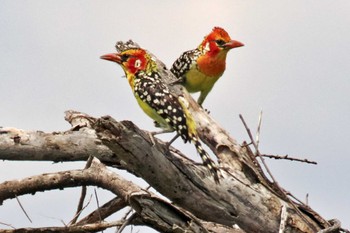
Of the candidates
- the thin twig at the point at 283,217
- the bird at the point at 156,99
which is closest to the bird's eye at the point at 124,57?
the bird at the point at 156,99

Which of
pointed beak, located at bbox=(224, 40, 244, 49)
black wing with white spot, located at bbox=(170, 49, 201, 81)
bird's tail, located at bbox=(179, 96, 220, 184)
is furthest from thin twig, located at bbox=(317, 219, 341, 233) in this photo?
black wing with white spot, located at bbox=(170, 49, 201, 81)

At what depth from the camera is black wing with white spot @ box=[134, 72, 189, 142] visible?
7848 millimetres

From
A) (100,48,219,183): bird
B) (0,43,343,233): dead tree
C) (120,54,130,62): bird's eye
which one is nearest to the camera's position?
(0,43,343,233): dead tree

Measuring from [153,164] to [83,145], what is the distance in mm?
1335

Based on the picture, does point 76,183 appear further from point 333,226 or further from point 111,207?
point 333,226

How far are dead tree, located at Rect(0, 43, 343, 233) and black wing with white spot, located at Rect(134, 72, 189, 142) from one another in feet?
1.11

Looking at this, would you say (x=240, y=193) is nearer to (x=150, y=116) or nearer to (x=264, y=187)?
(x=264, y=187)

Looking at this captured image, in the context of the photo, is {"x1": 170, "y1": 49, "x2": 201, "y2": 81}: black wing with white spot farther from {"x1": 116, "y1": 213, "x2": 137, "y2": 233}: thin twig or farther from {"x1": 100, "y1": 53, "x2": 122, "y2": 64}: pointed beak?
{"x1": 116, "y1": 213, "x2": 137, "y2": 233}: thin twig

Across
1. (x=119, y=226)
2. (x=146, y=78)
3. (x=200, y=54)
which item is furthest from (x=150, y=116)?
(x=200, y=54)

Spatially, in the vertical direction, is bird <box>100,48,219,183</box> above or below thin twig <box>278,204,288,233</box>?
above

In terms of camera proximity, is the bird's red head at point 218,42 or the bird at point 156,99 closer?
the bird at point 156,99

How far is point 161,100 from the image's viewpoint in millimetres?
8164

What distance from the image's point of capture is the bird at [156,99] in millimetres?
7805

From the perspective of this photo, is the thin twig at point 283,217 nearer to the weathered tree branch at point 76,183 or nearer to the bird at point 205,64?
the weathered tree branch at point 76,183
